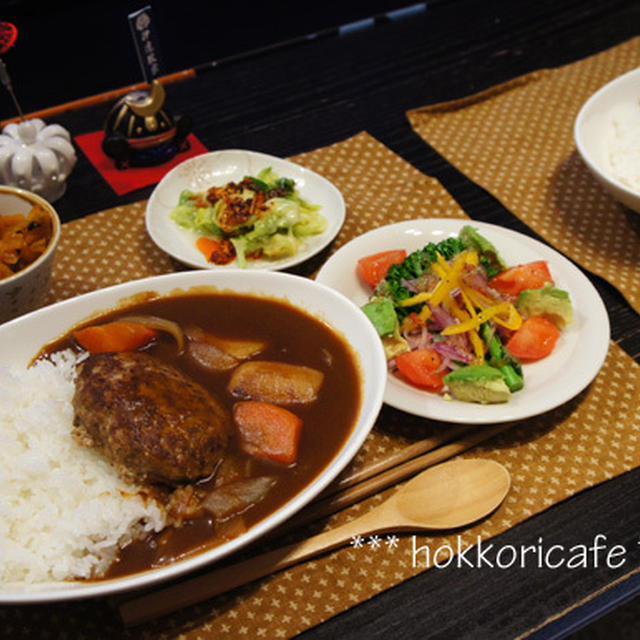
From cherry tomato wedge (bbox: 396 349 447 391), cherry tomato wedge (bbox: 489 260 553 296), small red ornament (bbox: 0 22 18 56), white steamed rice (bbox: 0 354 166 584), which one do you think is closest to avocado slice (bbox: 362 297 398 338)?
cherry tomato wedge (bbox: 396 349 447 391)

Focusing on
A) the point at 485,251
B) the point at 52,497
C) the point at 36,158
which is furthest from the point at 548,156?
the point at 52,497

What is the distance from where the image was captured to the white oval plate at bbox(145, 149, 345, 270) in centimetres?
277

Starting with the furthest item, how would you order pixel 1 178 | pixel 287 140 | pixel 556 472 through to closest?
pixel 287 140 → pixel 1 178 → pixel 556 472

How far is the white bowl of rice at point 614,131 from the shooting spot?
299 cm

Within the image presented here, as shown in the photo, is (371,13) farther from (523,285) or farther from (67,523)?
(67,523)

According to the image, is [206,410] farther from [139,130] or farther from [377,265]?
[139,130]

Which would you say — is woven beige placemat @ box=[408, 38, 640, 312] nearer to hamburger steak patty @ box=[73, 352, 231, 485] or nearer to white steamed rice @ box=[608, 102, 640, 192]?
white steamed rice @ box=[608, 102, 640, 192]

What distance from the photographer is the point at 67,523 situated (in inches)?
62.2

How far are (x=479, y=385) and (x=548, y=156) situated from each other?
1.89 metres

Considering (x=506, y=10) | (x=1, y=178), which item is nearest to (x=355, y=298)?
(x=1, y=178)

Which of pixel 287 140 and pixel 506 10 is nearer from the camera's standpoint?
pixel 287 140

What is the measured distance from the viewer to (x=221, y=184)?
126 inches

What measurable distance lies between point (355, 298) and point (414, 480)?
33.2 inches

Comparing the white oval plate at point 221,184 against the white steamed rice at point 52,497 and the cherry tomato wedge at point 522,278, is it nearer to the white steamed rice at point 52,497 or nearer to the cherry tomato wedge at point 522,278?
the cherry tomato wedge at point 522,278
